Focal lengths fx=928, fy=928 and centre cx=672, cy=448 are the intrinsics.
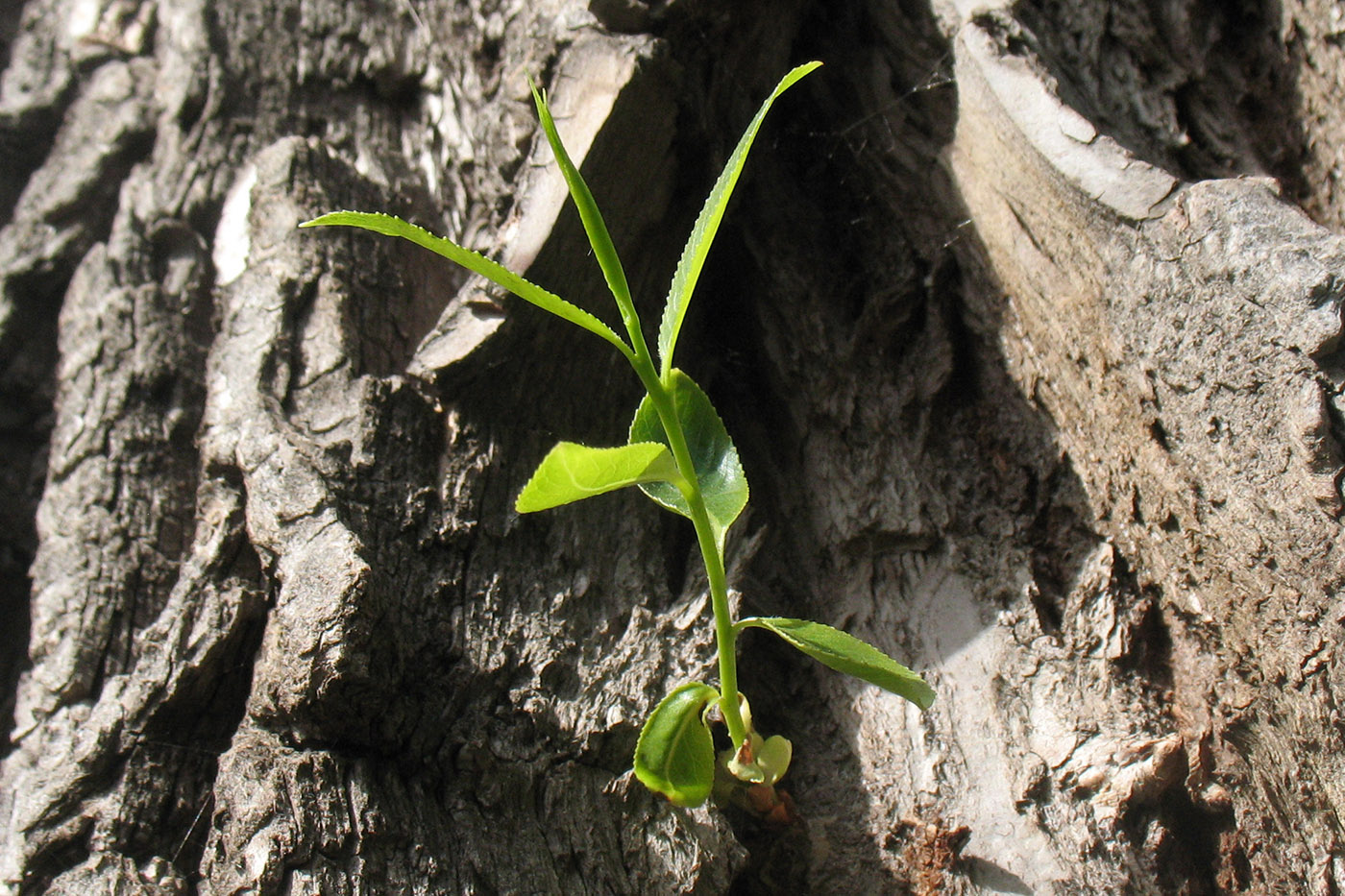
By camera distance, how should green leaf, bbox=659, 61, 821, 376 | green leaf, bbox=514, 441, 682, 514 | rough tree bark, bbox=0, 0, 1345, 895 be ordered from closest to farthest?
1. green leaf, bbox=514, 441, 682, 514
2. green leaf, bbox=659, 61, 821, 376
3. rough tree bark, bbox=0, 0, 1345, 895

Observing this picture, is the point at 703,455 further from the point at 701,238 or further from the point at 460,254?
the point at 460,254

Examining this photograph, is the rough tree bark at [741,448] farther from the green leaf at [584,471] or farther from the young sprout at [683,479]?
the green leaf at [584,471]

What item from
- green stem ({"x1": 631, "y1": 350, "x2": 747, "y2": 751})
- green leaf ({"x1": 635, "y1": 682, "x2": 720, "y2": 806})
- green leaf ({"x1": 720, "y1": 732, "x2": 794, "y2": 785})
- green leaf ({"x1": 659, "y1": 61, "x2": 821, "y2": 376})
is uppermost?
green leaf ({"x1": 659, "y1": 61, "x2": 821, "y2": 376})

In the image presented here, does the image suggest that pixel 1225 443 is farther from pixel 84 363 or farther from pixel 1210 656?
pixel 84 363

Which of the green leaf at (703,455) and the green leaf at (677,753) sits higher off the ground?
the green leaf at (703,455)

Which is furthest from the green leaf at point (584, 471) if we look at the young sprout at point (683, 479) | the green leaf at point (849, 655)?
the green leaf at point (849, 655)

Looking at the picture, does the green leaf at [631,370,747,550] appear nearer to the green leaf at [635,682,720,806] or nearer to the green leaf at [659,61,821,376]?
the green leaf at [659,61,821,376]

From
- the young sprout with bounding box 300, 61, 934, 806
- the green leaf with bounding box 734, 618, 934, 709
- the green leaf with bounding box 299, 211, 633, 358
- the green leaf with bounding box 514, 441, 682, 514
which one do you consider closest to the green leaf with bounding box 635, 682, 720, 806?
the young sprout with bounding box 300, 61, 934, 806

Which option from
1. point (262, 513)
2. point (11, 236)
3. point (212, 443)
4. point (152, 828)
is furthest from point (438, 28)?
point (152, 828)
